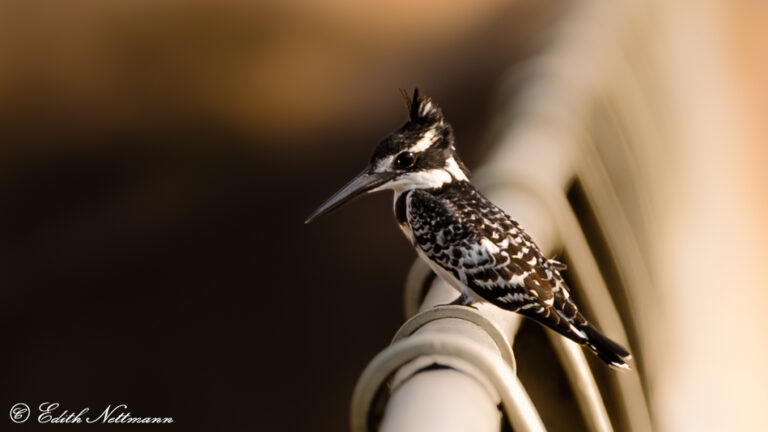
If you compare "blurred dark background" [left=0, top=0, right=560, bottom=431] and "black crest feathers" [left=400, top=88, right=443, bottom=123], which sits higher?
"black crest feathers" [left=400, top=88, right=443, bottom=123]

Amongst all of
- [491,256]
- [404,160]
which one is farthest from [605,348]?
[404,160]

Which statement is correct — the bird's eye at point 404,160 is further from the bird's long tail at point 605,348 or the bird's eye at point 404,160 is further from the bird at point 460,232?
the bird's long tail at point 605,348

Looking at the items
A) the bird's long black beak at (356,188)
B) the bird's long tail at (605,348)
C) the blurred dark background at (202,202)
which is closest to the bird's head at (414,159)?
the bird's long black beak at (356,188)

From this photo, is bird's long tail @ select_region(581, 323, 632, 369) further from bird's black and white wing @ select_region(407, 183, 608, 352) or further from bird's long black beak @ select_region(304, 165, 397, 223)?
bird's long black beak @ select_region(304, 165, 397, 223)

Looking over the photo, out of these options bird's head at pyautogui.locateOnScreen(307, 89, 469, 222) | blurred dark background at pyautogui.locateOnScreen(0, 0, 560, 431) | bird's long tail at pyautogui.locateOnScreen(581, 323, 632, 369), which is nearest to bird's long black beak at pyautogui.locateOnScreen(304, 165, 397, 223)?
bird's head at pyautogui.locateOnScreen(307, 89, 469, 222)

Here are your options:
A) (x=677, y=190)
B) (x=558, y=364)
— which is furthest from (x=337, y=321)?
(x=558, y=364)

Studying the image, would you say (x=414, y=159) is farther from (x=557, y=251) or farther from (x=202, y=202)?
(x=202, y=202)
